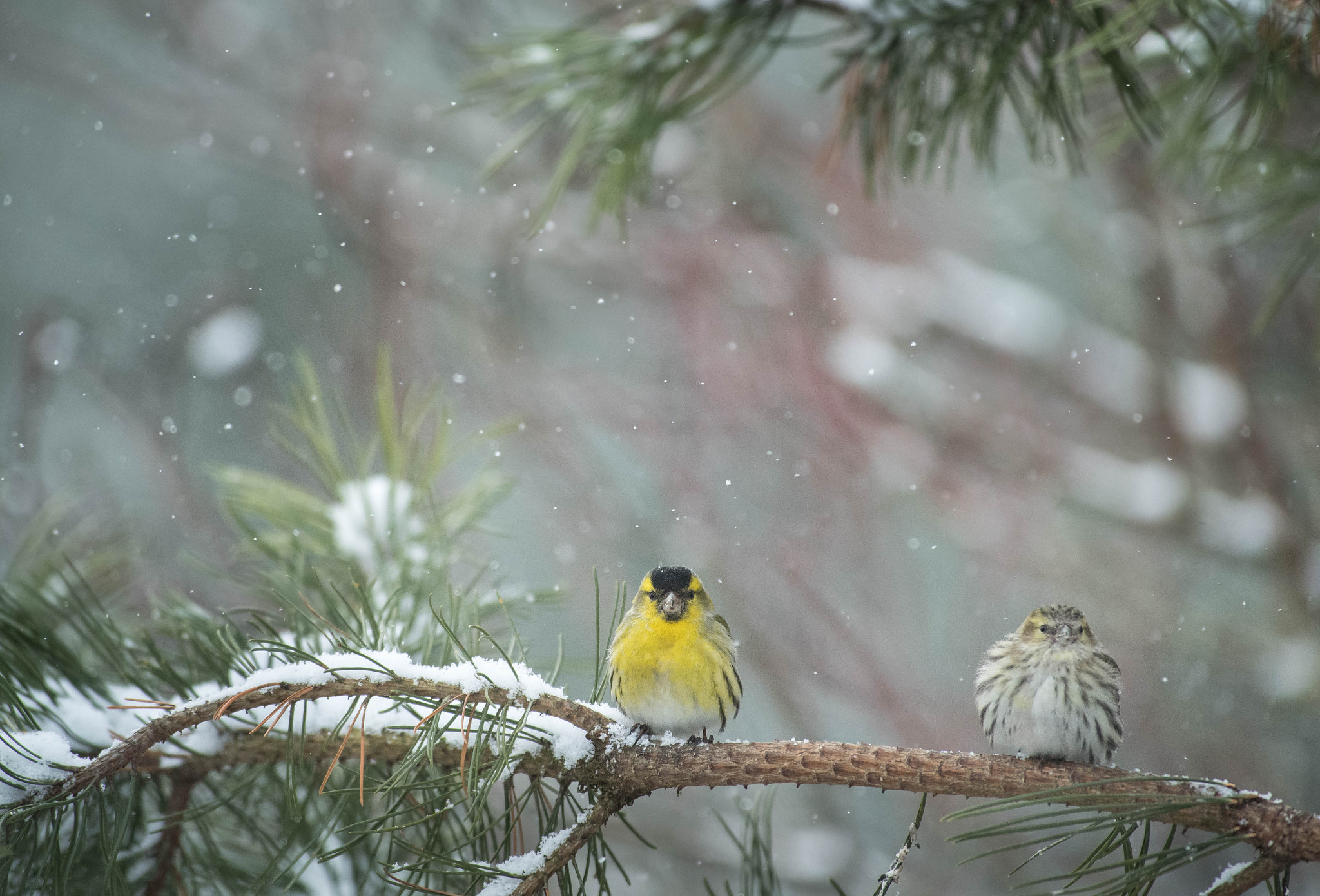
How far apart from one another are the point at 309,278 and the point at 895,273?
311 centimetres

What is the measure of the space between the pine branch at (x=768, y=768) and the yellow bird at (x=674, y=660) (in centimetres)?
51

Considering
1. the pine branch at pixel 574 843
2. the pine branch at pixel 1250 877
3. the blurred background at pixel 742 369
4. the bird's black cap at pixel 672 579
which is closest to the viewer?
the pine branch at pixel 1250 877

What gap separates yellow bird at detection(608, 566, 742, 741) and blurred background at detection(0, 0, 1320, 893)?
111 cm

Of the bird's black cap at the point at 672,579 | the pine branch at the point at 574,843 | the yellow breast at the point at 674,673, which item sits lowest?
the pine branch at the point at 574,843

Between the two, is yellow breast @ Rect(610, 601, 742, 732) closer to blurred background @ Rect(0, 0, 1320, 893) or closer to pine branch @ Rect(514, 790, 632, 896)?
pine branch @ Rect(514, 790, 632, 896)

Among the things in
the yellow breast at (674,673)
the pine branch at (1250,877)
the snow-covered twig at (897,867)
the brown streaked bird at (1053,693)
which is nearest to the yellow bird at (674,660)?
the yellow breast at (674,673)

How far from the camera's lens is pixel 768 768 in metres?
0.95

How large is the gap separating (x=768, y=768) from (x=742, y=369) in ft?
11.1

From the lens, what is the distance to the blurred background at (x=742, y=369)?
11.0 ft

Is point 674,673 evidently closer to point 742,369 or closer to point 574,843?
point 574,843

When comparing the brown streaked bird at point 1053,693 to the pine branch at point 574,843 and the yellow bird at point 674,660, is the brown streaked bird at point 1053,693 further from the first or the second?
the pine branch at point 574,843

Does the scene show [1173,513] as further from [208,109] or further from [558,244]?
[208,109]

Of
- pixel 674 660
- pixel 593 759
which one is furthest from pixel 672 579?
pixel 593 759

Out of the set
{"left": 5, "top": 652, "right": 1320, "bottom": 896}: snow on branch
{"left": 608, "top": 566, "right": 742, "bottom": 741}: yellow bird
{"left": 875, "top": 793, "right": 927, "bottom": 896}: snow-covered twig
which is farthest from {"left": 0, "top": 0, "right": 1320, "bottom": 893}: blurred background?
{"left": 875, "top": 793, "right": 927, "bottom": 896}: snow-covered twig
